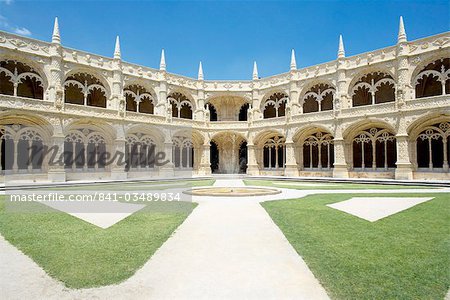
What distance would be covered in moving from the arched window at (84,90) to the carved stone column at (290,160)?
18968 mm

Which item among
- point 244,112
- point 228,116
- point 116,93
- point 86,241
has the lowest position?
point 86,241

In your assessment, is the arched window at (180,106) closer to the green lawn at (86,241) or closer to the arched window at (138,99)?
the arched window at (138,99)

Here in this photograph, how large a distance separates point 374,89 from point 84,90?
2615 centimetres

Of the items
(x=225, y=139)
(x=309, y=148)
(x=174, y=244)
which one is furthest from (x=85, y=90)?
(x=174, y=244)

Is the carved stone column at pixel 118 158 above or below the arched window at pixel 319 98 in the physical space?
below

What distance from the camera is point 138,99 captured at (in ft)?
96.2

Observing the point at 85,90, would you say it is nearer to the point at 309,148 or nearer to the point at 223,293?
the point at 309,148

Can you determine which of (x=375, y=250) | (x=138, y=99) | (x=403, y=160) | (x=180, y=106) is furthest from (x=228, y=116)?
(x=375, y=250)

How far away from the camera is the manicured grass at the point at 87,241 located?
4.46 metres

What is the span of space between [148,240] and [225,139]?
28.8 m

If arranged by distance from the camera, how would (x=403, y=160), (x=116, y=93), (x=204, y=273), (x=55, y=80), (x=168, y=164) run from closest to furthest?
1. (x=204, y=273)
2. (x=403, y=160)
3. (x=55, y=80)
4. (x=116, y=93)
5. (x=168, y=164)

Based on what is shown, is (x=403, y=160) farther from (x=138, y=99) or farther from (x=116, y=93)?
(x=116, y=93)

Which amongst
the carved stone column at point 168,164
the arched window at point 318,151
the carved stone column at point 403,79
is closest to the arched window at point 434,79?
the carved stone column at point 403,79

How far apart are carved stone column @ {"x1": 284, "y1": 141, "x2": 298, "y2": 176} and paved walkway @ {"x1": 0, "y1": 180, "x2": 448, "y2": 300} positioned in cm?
2303
